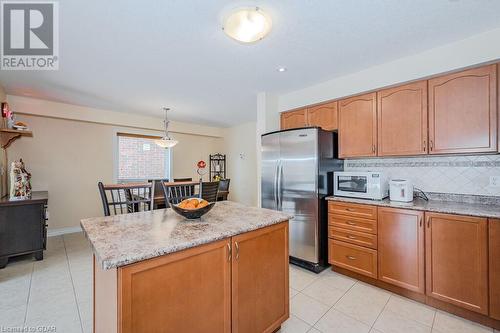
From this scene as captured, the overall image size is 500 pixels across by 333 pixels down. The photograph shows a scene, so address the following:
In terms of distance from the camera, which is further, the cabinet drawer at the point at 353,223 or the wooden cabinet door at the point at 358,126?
the wooden cabinet door at the point at 358,126

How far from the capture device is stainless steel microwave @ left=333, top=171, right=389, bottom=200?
7.98 ft

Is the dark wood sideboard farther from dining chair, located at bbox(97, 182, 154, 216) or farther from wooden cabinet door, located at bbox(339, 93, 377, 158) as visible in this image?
wooden cabinet door, located at bbox(339, 93, 377, 158)

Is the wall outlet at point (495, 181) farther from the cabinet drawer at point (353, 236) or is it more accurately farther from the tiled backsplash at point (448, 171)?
the cabinet drawer at point (353, 236)

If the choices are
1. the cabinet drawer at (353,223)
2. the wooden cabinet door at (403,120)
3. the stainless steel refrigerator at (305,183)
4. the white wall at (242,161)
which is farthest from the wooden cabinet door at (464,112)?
the white wall at (242,161)

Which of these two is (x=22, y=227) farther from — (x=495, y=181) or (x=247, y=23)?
(x=495, y=181)

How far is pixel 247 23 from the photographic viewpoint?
1.58 m

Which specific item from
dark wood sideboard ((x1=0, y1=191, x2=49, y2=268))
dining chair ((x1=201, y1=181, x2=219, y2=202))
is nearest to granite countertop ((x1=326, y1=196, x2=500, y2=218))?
dining chair ((x1=201, y1=181, x2=219, y2=202))

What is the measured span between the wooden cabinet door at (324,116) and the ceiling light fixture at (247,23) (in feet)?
5.37

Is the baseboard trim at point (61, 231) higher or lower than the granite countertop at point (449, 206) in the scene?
lower

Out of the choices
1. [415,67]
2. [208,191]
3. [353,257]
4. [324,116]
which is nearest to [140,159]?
[208,191]

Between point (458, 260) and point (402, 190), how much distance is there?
732mm

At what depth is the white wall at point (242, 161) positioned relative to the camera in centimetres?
566

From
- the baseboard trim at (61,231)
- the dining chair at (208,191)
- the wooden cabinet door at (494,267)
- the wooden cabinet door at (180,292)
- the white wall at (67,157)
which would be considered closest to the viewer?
the wooden cabinet door at (180,292)

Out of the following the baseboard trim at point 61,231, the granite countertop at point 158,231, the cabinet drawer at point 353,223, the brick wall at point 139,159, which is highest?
the brick wall at point 139,159
